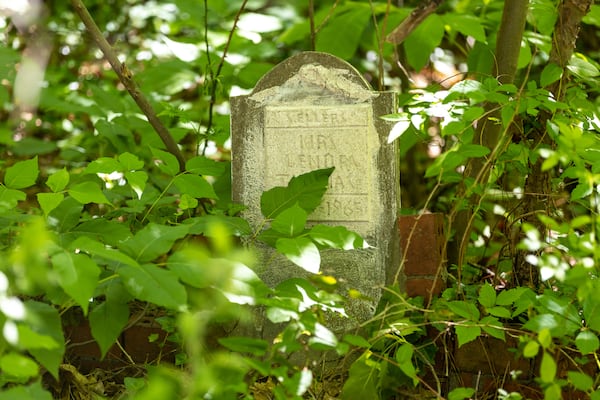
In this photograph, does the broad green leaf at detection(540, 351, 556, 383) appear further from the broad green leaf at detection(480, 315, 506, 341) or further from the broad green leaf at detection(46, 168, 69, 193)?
the broad green leaf at detection(46, 168, 69, 193)

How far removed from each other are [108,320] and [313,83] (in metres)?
1.06

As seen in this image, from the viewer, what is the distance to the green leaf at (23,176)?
2.23 metres

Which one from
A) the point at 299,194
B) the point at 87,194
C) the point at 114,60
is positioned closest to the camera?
the point at 87,194

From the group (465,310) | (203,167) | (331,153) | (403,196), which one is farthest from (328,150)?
(403,196)

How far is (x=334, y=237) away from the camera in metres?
2.06

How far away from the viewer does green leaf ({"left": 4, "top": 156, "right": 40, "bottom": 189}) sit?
7.31ft

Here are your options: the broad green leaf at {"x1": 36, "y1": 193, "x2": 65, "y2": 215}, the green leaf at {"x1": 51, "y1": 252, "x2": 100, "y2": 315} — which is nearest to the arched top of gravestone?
the broad green leaf at {"x1": 36, "y1": 193, "x2": 65, "y2": 215}

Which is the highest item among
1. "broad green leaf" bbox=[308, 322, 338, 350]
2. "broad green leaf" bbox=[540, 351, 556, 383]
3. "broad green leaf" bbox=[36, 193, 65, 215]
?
"broad green leaf" bbox=[36, 193, 65, 215]

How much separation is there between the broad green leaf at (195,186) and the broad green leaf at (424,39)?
42.5 inches

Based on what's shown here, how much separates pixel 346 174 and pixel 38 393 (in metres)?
1.28

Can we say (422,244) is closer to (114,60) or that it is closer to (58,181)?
(58,181)

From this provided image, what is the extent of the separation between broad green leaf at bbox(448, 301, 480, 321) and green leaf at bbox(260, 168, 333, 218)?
48 centimetres

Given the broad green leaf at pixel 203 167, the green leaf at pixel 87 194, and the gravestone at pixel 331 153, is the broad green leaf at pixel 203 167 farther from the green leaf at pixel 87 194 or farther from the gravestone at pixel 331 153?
the green leaf at pixel 87 194

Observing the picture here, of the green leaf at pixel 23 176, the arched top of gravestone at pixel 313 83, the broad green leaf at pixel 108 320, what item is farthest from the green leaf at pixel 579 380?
the green leaf at pixel 23 176
